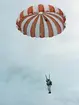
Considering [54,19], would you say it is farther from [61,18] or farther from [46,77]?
[46,77]

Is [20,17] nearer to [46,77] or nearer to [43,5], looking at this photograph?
[43,5]

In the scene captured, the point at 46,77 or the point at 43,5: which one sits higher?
the point at 43,5

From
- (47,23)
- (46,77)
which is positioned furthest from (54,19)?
(46,77)

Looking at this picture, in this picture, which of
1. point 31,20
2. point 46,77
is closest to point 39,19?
point 31,20

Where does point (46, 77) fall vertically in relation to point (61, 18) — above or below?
below
